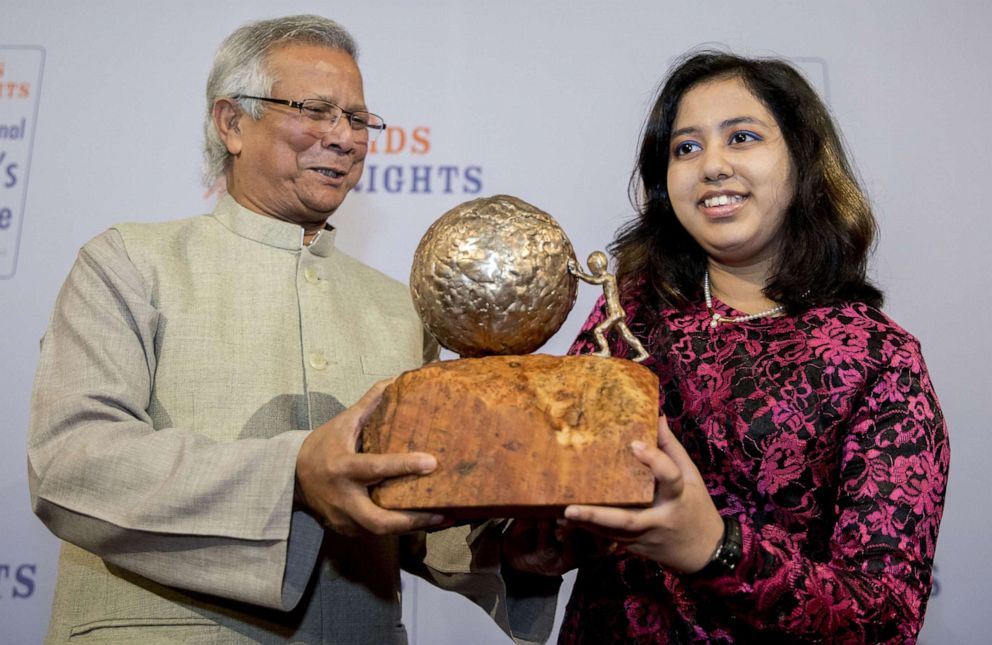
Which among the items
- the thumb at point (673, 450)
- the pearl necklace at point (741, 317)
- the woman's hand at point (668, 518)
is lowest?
the woman's hand at point (668, 518)

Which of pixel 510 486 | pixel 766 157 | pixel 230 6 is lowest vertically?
pixel 510 486

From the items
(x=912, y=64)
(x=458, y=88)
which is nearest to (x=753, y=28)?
(x=912, y=64)

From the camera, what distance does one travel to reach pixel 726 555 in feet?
4.39

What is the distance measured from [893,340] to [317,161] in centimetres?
114

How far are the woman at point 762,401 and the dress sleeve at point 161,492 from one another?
488mm

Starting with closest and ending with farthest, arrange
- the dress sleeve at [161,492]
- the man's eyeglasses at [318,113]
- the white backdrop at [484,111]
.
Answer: the dress sleeve at [161,492], the man's eyeglasses at [318,113], the white backdrop at [484,111]

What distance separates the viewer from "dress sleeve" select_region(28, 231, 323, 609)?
4.72 ft

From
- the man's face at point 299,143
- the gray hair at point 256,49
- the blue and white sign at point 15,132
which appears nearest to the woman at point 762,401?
the man's face at point 299,143

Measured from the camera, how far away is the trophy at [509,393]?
47.7 inches

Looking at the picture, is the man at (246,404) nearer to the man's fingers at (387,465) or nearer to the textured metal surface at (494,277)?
the man's fingers at (387,465)

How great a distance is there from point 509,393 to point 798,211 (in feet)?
2.46

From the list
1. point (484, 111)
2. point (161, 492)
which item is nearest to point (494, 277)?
point (161, 492)

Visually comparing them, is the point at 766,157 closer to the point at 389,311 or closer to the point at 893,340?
the point at 893,340

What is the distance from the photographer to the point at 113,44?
2811mm
